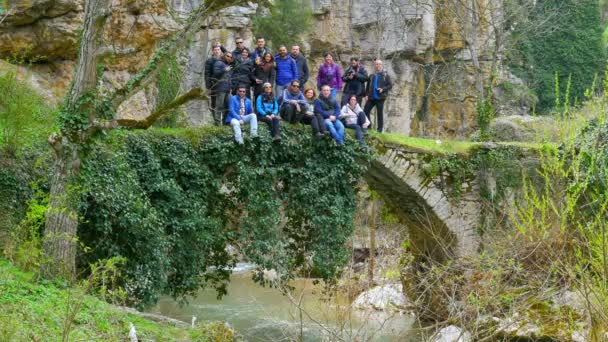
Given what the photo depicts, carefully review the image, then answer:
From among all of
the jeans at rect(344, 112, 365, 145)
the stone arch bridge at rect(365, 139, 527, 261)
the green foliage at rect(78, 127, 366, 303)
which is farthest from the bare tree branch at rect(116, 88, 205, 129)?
the stone arch bridge at rect(365, 139, 527, 261)

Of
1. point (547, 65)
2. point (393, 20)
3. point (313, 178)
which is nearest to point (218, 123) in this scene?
point (313, 178)

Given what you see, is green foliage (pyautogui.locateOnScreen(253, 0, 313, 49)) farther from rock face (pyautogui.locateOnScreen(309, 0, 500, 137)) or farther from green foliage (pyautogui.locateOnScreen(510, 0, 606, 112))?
green foliage (pyautogui.locateOnScreen(510, 0, 606, 112))

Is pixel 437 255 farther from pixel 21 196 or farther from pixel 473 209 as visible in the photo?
pixel 21 196

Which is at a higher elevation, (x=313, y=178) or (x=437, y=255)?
(x=313, y=178)

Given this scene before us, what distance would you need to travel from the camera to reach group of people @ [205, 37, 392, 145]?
12.1m

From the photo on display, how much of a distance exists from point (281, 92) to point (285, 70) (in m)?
0.38

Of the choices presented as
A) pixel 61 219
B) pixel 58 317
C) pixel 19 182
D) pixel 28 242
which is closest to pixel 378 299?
pixel 19 182

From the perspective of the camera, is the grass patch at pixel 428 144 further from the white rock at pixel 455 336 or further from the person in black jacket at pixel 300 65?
the white rock at pixel 455 336

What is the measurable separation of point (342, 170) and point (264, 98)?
1.99 m

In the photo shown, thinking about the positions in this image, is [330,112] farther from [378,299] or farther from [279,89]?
[378,299]

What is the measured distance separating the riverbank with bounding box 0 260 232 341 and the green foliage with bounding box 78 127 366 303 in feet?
6.44

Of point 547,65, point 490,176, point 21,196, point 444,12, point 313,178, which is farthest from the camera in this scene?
point 547,65

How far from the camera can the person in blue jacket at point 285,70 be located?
12961mm

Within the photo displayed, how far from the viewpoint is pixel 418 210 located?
15.0 m
